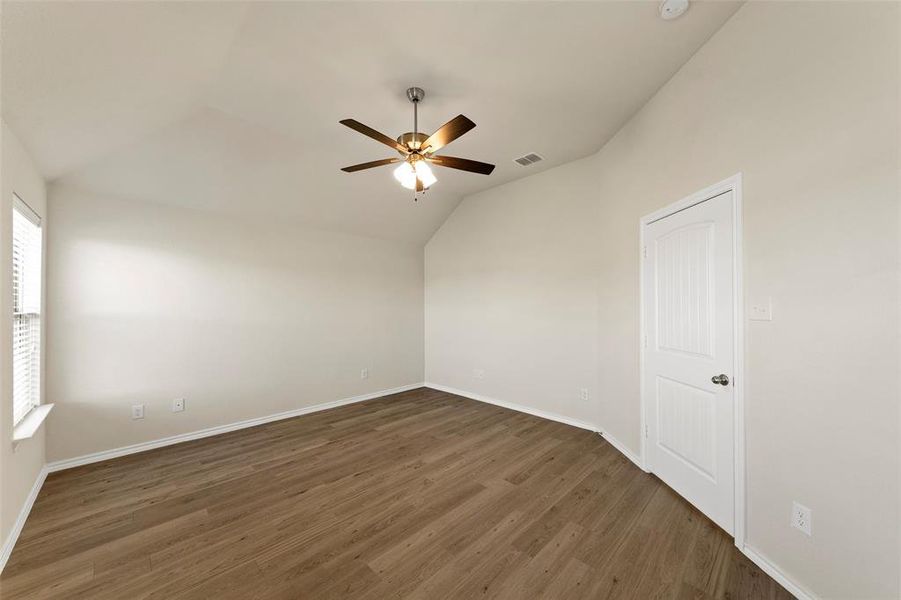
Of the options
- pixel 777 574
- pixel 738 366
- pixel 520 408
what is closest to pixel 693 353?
pixel 738 366

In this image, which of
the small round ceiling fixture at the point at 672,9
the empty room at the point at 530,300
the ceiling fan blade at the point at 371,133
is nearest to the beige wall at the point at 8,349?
Answer: the empty room at the point at 530,300

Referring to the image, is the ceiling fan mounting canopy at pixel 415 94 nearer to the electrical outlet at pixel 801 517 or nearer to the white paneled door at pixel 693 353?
the white paneled door at pixel 693 353

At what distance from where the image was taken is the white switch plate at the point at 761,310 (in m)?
1.78

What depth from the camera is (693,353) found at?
7.77 feet

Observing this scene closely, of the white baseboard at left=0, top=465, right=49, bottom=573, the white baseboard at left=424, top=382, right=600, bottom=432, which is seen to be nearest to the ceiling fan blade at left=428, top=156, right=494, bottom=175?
the white baseboard at left=424, top=382, right=600, bottom=432

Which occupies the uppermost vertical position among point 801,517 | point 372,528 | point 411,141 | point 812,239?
point 411,141

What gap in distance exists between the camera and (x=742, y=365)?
1.95m

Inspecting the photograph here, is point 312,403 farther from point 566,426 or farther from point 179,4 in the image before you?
point 179,4

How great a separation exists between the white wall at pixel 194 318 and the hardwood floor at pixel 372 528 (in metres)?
0.56

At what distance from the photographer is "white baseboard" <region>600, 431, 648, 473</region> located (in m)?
2.95

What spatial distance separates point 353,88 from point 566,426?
391 centimetres

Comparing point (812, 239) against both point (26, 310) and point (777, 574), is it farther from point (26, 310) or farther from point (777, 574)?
point (26, 310)

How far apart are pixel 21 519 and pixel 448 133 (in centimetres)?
363

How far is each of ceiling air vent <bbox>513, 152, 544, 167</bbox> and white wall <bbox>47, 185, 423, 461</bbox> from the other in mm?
2411
